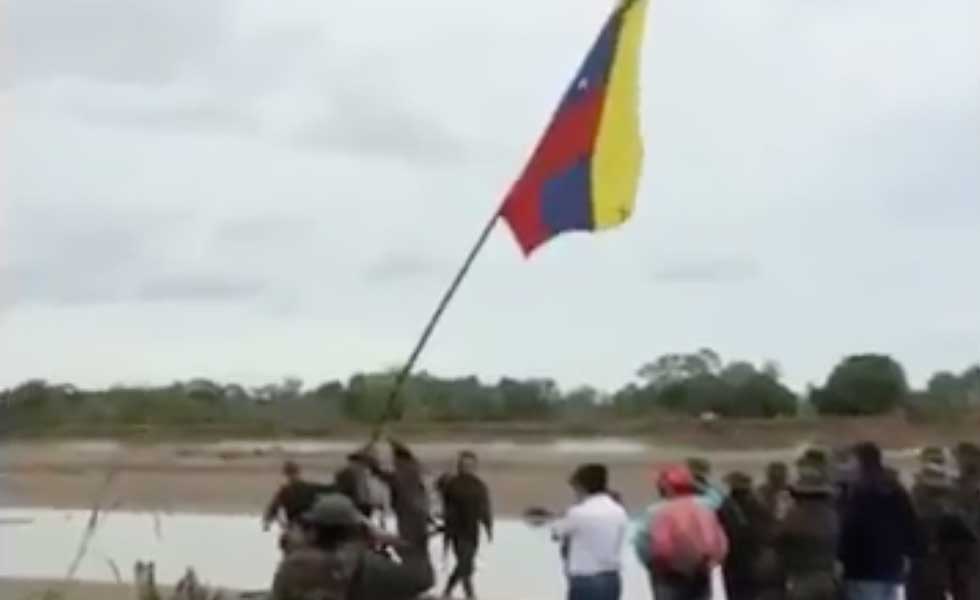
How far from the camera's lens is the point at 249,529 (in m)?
41.7

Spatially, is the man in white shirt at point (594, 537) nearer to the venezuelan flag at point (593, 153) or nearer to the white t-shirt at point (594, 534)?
the white t-shirt at point (594, 534)

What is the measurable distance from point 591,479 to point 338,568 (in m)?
5.33

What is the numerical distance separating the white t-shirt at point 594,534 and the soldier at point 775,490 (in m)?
1.22

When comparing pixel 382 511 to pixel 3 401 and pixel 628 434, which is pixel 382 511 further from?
pixel 628 434

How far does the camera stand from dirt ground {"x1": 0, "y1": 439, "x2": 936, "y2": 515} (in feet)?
156

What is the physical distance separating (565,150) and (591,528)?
1.97 m

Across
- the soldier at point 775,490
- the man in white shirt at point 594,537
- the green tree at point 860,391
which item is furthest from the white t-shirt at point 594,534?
the green tree at point 860,391

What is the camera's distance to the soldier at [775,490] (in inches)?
633

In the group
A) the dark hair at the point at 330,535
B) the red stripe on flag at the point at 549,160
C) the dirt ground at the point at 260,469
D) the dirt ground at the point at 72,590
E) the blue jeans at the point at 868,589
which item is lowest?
the dark hair at the point at 330,535

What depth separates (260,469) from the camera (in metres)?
59.8

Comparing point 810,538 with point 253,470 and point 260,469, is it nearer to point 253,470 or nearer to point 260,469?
point 253,470

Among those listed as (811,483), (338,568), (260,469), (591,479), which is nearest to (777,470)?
(811,483)

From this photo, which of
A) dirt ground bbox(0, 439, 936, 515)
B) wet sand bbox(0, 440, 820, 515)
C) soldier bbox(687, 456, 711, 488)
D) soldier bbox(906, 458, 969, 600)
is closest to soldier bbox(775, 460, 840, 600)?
soldier bbox(687, 456, 711, 488)

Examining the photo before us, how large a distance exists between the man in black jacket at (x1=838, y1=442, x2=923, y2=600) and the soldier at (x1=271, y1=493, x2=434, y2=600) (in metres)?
6.13
